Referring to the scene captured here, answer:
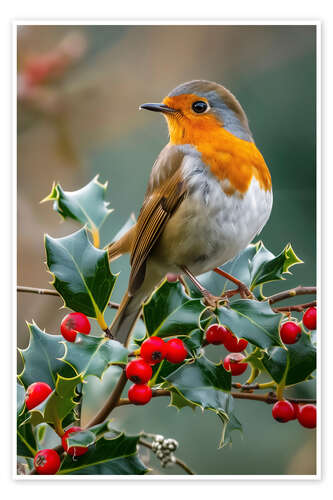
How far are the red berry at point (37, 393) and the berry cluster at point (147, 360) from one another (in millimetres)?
163

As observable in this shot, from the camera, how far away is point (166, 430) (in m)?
1.32

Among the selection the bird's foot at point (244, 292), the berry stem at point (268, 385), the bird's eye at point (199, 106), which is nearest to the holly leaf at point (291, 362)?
the berry stem at point (268, 385)

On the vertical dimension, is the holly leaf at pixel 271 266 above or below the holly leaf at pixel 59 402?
above

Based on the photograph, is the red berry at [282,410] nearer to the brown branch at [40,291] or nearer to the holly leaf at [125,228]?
the brown branch at [40,291]

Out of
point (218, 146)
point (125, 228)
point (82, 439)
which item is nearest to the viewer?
point (82, 439)

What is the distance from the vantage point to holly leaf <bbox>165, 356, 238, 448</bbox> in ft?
3.26

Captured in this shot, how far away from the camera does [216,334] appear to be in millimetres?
1059

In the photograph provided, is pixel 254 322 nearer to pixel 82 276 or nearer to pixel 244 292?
pixel 244 292

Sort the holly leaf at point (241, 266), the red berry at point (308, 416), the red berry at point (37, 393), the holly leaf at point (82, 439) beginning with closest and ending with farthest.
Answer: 1. the holly leaf at point (82, 439)
2. the red berry at point (37, 393)
3. the red berry at point (308, 416)
4. the holly leaf at point (241, 266)

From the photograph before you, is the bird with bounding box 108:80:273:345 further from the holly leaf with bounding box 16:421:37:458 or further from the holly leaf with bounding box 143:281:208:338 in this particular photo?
the holly leaf with bounding box 16:421:37:458

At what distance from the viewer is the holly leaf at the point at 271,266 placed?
3.57ft

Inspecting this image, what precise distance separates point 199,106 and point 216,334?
0.54 meters

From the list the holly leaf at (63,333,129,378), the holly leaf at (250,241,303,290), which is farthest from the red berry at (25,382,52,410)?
the holly leaf at (250,241,303,290)

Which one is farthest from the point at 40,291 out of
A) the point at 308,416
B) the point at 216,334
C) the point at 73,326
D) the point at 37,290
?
the point at 308,416
